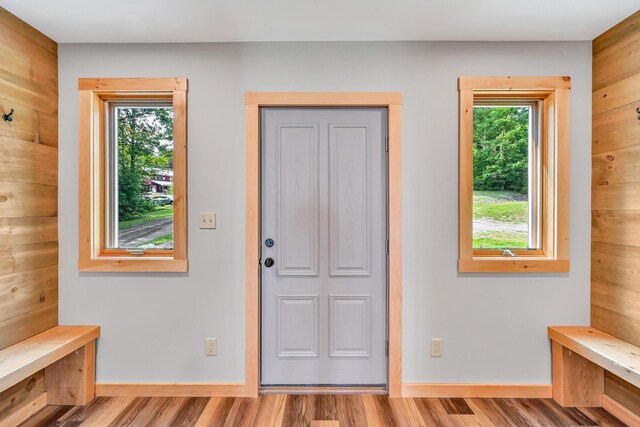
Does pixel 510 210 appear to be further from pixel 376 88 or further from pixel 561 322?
pixel 376 88

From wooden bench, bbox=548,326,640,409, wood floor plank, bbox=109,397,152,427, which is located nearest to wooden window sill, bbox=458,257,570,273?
wooden bench, bbox=548,326,640,409

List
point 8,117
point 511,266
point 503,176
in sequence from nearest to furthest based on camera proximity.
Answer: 1. point 8,117
2. point 511,266
3. point 503,176

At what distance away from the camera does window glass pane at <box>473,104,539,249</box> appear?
237 cm

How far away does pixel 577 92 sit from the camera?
2258 millimetres

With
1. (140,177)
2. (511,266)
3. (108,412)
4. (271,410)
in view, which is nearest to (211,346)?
(271,410)

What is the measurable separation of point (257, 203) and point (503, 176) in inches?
67.7

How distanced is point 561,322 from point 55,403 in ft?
11.0

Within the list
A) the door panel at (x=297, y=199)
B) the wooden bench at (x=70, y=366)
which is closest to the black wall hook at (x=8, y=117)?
the wooden bench at (x=70, y=366)

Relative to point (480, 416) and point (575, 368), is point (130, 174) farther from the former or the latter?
point (575, 368)

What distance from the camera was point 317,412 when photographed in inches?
81.7

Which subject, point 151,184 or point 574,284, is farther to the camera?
point 151,184

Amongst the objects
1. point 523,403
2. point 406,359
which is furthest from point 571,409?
point 406,359

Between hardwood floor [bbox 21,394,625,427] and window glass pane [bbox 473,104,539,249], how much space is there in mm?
1035

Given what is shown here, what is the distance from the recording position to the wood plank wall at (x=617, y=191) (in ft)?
6.45
